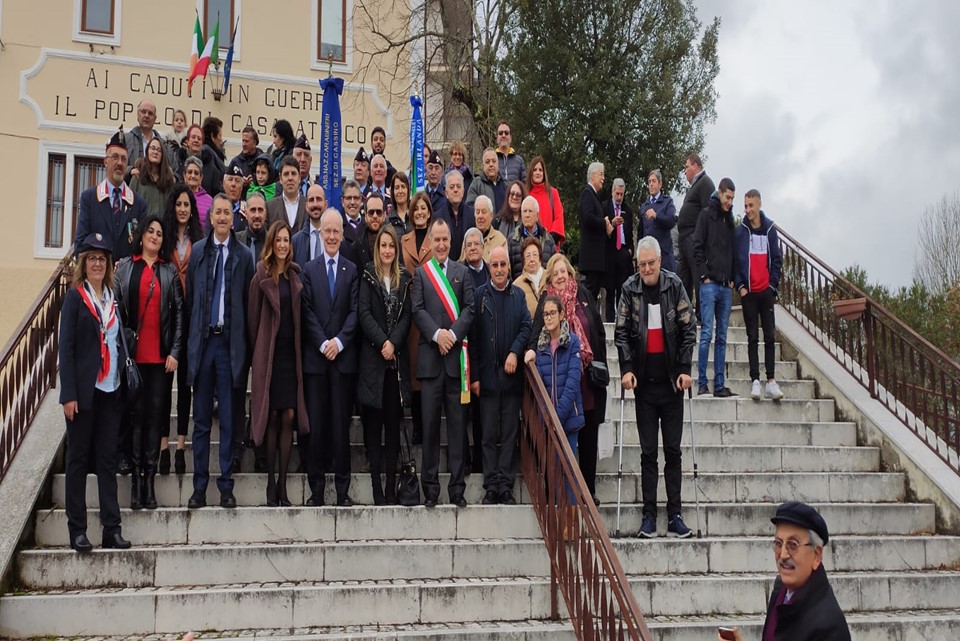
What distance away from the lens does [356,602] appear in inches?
243

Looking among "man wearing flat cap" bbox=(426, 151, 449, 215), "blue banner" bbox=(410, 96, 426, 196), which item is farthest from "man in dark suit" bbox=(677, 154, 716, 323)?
"blue banner" bbox=(410, 96, 426, 196)

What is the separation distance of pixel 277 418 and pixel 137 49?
11.8 meters

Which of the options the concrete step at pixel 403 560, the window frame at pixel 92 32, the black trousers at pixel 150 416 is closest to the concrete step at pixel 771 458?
the concrete step at pixel 403 560

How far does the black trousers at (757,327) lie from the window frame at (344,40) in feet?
35.6

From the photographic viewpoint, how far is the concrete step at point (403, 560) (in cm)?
623

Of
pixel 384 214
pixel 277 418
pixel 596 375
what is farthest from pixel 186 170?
pixel 596 375

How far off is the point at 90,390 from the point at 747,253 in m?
6.86

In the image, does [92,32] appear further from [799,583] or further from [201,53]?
[799,583]

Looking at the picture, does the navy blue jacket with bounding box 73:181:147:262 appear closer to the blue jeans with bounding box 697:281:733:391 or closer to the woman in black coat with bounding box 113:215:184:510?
the woman in black coat with bounding box 113:215:184:510

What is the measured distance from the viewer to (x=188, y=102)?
16672 mm

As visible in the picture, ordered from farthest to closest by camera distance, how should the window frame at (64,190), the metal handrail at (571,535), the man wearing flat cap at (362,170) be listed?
1. the window frame at (64,190)
2. the man wearing flat cap at (362,170)
3. the metal handrail at (571,535)

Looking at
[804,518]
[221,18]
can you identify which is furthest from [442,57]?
[804,518]

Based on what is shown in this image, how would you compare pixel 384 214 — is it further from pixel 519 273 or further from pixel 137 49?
pixel 137 49

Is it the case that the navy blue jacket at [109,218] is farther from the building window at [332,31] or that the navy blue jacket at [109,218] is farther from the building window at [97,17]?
the building window at [332,31]
